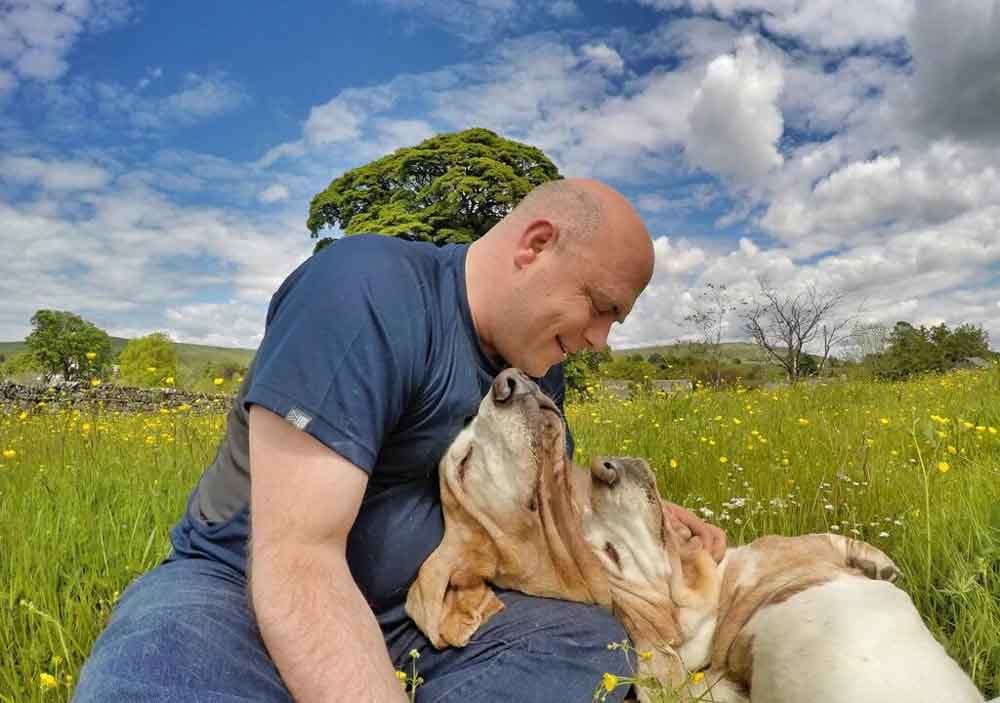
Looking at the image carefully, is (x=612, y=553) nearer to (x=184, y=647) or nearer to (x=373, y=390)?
(x=373, y=390)

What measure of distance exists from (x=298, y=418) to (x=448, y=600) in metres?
0.84

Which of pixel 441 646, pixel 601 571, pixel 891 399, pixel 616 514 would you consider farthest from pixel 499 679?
pixel 891 399

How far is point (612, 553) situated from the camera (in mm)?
2609

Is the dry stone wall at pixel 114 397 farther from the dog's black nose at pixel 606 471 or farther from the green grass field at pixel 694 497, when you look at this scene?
the dog's black nose at pixel 606 471

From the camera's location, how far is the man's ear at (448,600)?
2365 millimetres

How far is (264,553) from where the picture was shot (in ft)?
6.53

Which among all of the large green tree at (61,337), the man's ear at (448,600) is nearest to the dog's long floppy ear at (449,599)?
the man's ear at (448,600)

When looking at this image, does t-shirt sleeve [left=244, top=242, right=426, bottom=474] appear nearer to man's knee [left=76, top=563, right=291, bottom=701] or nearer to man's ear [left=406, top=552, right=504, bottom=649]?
man's ear [left=406, top=552, right=504, bottom=649]

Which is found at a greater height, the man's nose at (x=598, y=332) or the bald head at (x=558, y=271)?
the bald head at (x=558, y=271)

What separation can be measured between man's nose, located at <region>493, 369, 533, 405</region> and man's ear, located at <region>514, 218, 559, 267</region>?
1.43 feet

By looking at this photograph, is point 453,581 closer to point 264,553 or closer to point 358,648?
point 358,648

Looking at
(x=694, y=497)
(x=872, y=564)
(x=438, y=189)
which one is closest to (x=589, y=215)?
(x=872, y=564)

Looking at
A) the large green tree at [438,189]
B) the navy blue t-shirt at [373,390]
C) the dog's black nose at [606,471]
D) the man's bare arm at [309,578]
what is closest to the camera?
the man's bare arm at [309,578]

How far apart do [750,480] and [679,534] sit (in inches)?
87.7
